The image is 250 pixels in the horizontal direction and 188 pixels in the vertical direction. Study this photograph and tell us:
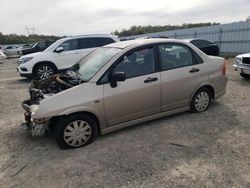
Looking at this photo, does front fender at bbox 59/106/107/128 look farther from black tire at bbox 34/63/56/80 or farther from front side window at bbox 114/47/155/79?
black tire at bbox 34/63/56/80

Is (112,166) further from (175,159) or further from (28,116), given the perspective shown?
(28,116)

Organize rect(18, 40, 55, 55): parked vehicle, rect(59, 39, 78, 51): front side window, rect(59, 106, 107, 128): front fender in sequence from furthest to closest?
rect(18, 40, 55, 55): parked vehicle → rect(59, 39, 78, 51): front side window → rect(59, 106, 107, 128): front fender

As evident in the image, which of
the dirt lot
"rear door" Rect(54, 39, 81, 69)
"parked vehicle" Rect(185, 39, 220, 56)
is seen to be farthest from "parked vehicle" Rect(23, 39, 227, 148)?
"parked vehicle" Rect(185, 39, 220, 56)

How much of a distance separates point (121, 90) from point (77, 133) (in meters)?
1.05

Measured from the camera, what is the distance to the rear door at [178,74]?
16.3 feet

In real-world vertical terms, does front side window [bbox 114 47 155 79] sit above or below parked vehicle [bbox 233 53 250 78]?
above

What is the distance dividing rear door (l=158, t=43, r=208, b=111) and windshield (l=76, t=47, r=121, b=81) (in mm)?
991

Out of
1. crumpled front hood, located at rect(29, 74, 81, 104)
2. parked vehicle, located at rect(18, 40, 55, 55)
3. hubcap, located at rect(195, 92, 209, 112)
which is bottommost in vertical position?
hubcap, located at rect(195, 92, 209, 112)

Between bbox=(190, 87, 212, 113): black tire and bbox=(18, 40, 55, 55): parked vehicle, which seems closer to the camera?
bbox=(190, 87, 212, 113): black tire

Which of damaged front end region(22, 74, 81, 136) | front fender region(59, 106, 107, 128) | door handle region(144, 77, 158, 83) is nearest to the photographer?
front fender region(59, 106, 107, 128)

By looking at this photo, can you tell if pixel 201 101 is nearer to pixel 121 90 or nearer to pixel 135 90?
pixel 135 90

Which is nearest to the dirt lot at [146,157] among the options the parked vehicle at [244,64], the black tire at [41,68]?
the parked vehicle at [244,64]

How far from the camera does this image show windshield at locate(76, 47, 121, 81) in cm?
454

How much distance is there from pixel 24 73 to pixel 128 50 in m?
7.43
